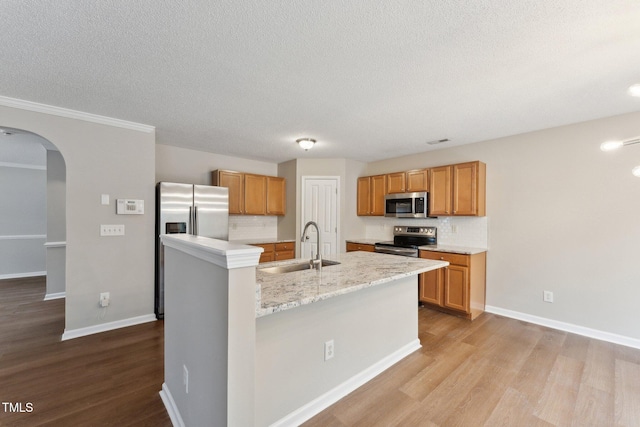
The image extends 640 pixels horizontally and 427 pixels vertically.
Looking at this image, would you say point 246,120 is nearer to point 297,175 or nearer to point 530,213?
point 297,175

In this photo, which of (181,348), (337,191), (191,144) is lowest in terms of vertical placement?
(181,348)

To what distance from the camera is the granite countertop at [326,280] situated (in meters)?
1.39

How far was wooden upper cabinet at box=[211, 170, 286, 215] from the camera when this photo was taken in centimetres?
463

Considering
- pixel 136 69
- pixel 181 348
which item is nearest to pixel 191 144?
pixel 136 69

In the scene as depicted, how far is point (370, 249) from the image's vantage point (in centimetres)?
471

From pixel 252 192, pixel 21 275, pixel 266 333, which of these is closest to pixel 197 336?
pixel 266 333

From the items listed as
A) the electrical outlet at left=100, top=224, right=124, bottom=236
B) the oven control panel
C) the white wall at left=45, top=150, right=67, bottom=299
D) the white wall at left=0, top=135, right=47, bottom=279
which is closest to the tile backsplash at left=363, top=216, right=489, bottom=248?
the oven control panel

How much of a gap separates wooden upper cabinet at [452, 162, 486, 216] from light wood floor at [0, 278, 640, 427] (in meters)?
1.58

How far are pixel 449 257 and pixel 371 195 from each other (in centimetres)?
186

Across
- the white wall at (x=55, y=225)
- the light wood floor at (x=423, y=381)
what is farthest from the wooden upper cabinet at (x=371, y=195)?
the white wall at (x=55, y=225)

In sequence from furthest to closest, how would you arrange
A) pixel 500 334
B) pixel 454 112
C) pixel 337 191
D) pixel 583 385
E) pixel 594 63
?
pixel 337 191 → pixel 500 334 → pixel 454 112 → pixel 583 385 → pixel 594 63

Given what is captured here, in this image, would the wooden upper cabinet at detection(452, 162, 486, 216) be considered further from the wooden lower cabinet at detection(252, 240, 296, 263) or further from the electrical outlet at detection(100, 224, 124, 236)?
the electrical outlet at detection(100, 224, 124, 236)

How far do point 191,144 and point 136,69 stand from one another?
224 centimetres

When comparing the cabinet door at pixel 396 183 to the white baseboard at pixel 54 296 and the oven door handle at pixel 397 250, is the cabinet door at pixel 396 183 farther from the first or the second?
the white baseboard at pixel 54 296
